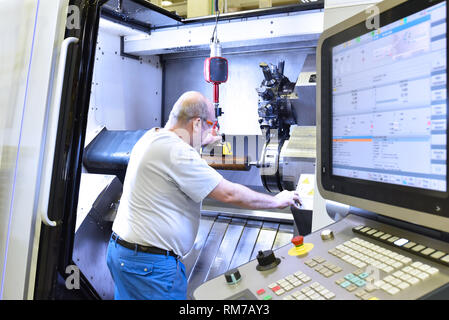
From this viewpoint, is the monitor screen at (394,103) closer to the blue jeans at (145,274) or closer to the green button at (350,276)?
the green button at (350,276)

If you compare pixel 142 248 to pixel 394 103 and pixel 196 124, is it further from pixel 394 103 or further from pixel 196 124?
pixel 394 103

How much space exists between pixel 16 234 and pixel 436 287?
139 centimetres

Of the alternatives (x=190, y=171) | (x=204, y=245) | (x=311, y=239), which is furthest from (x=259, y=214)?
(x=311, y=239)

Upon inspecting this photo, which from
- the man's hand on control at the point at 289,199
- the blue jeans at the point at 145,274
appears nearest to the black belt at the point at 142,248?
the blue jeans at the point at 145,274

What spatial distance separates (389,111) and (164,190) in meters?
1.12

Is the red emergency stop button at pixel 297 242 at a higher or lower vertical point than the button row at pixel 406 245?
lower

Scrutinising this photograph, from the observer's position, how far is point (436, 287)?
0.53 meters

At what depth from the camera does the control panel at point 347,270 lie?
1.83 feet

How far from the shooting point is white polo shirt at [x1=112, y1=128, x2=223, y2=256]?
5.12 ft

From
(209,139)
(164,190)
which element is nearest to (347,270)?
(164,190)

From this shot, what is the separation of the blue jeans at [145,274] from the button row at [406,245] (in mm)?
1068

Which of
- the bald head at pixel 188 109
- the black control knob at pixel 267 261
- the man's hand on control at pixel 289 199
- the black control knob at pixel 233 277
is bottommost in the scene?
the black control knob at pixel 233 277

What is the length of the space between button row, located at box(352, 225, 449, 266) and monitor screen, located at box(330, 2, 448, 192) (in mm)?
108

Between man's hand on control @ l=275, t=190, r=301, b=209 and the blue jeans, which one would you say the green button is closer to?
man's hand on control @ l=275, t=190, r=301, b=209
